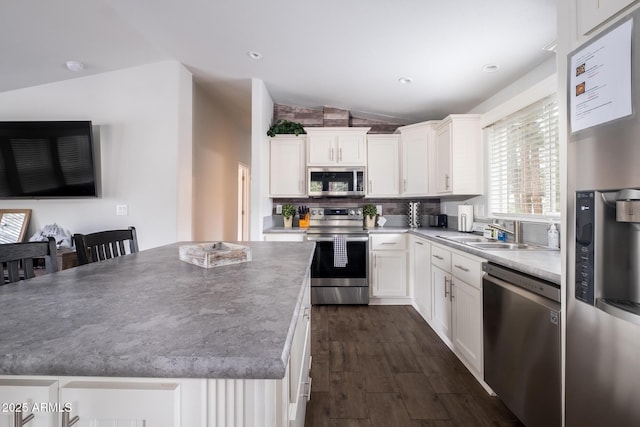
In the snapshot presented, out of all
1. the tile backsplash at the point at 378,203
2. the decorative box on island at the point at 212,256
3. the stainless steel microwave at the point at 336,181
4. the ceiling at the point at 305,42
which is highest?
the ceiling at the point at 305,42

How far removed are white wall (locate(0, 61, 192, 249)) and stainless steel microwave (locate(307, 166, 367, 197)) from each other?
4.97 ft

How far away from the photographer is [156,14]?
221 centimetres

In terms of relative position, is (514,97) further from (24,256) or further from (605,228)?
(24,256)

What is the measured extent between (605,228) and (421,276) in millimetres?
2043

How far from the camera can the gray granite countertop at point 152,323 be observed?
1.43ft

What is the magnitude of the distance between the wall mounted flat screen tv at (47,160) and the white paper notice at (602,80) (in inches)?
147

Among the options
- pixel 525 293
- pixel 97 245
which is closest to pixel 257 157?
pixel 97 245

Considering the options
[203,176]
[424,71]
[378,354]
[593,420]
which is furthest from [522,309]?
[203,176]

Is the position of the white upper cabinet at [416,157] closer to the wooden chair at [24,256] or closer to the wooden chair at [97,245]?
the wooden chair at [97,245]

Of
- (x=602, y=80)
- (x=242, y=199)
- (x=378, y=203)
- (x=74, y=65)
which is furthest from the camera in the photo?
(x=242, y=199)

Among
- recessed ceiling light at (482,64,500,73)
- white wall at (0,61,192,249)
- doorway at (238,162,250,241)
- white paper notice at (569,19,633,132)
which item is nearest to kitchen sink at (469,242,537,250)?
white paper notice at (569,19,633,132)

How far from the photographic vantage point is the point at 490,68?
2.36 metres

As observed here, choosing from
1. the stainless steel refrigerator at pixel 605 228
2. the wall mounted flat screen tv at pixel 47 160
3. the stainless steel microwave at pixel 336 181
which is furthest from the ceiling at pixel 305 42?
the stainless steel refrigerator at pixel 605 228

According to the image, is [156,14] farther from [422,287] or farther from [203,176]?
[422,287]
